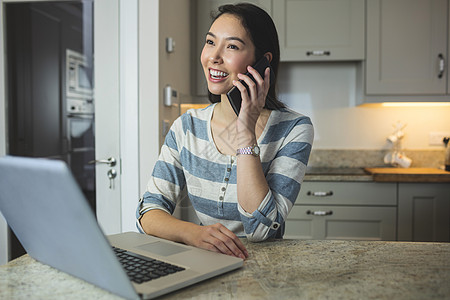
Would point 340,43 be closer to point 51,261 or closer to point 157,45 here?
point 157,45

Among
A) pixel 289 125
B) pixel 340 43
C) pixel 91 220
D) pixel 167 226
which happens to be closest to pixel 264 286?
pixel 91 220

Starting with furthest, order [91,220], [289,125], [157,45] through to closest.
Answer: [157,45] < [289,125] < [91,220]

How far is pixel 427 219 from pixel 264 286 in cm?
234

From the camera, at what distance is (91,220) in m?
0.52

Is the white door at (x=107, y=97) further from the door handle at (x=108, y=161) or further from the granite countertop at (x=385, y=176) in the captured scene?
the granite countertop at (x=385, y=176)

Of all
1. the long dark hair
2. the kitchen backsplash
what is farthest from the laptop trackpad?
the kitchen backsplash

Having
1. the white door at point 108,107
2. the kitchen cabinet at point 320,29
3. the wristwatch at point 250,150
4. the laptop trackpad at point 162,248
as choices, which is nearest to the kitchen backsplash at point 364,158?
the kitchen cabinet at point 320,29

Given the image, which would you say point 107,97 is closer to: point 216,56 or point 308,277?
point 216,56

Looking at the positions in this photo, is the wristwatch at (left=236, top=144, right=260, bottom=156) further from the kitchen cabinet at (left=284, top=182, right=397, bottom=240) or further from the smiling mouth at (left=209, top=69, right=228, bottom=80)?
the kitchen cabinet at (left=284, top=182, right=397, bottom=240)

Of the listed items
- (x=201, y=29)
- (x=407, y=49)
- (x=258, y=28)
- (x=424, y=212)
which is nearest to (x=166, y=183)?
(x=258, y=28)

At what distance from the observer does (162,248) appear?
823 millimetres

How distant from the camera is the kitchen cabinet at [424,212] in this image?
2646 mm

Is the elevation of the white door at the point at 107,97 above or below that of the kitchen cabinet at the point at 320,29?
below

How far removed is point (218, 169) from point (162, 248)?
405 mm
